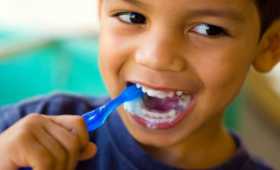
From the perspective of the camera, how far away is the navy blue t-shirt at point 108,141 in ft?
2.47

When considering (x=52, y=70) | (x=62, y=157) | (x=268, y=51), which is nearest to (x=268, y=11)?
(x=268, y=51)

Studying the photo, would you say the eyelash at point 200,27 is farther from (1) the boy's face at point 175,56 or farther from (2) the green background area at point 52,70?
(2) the green background area at point 52,70

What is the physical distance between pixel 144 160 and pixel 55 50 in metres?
0.70

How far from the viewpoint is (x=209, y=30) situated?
2.16 ft

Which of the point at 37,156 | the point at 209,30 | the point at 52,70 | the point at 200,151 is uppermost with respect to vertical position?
the point at 209,30

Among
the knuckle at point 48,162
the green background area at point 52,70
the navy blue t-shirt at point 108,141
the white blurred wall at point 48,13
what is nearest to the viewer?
the knuckle at point 48,162

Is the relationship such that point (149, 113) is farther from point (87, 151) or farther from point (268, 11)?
point (268, 11)

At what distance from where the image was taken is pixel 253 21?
2.22ft

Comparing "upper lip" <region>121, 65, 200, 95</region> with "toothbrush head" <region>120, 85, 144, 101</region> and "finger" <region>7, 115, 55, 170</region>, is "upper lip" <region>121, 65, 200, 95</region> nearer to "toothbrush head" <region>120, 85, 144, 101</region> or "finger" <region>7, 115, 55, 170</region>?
"toothbrush head" <region>120, 85, 144, 101</region>

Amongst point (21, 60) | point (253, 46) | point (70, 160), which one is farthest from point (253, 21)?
point (21, 60)

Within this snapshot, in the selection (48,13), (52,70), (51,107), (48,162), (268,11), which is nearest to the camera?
(48,162)

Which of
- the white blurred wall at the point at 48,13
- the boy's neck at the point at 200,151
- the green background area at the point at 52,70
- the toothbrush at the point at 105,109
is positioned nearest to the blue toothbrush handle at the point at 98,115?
the toothbrush at the point at 105,109

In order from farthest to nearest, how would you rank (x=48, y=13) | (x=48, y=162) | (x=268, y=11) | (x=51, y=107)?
(x=48, y=13) < (x=51, y=107) < (x=268, y=11) < (x=48, y=162)

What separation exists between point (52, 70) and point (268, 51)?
73 centimetres
